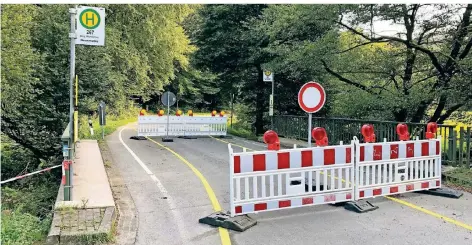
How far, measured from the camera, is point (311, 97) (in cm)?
726

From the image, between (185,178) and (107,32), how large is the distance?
10.5 meters

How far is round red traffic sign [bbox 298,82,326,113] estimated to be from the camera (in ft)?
23.5

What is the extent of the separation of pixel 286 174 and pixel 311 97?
168 centimetres

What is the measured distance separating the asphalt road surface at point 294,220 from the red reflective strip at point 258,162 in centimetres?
81

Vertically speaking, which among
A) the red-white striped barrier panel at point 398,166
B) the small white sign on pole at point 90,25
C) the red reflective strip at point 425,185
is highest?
the small white sign on pole at point 90,25

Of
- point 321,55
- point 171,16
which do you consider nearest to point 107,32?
point 171,16

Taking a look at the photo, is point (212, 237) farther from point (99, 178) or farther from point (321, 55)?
point (321, 55)

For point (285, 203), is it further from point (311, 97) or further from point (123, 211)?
point (123, 211)

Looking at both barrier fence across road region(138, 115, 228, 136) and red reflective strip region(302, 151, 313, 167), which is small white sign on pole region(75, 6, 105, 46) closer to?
red reflective strip region(302, 151, 313, 167)

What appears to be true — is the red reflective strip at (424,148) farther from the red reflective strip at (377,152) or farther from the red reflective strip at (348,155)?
the red reflective strip at (348,155)

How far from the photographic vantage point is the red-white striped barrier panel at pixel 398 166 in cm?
702

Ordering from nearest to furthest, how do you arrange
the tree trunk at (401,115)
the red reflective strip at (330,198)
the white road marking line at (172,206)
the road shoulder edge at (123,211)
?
the road shoulder edge at (123,211) < the white road marking line at (172,206) < the red reflective strip at (330,198) < the tree trunk at (401,115)

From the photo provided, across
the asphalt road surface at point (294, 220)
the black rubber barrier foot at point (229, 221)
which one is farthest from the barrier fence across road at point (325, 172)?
the asphalt road surface at point (294, 220)

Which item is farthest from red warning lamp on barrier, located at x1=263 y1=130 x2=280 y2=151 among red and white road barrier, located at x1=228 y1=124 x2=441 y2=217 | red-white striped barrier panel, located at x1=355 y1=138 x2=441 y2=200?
red-white striped barrier panel, located at x1=355 y1=138 x2=441 y2=200
